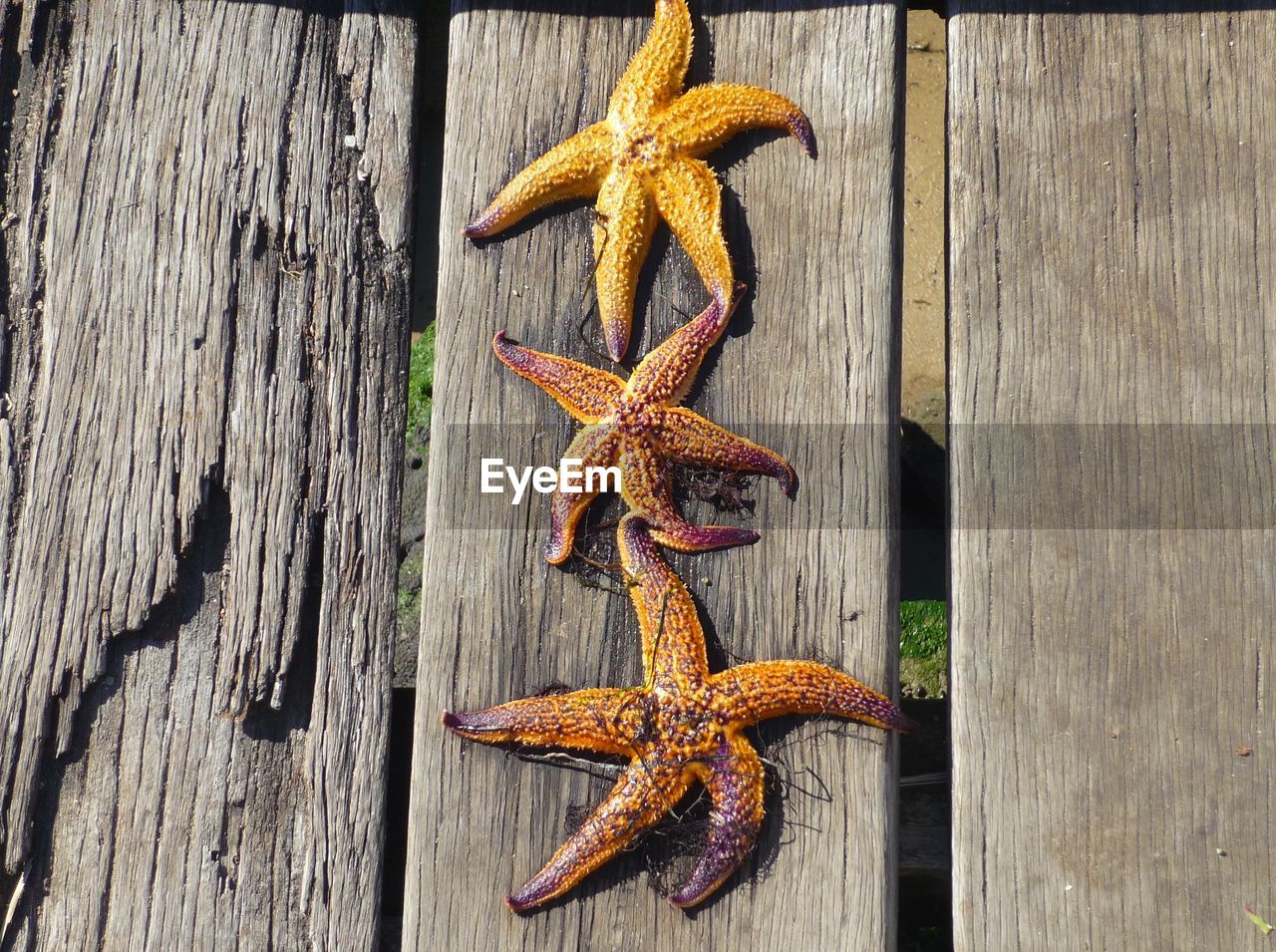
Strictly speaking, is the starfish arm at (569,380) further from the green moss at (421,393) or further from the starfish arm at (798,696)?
the green moss at (421,393)

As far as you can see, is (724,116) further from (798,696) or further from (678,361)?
(798,696)

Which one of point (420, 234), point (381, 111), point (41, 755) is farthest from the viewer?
point (420, 234)

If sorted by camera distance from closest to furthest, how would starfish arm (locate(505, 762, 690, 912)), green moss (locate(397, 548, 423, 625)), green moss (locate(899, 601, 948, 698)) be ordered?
starfish arm (locate(505, 762, 690, 912))
green moss (locate(899, 601, 948, 698))
green moss (locate(397, 548, 423, 625))

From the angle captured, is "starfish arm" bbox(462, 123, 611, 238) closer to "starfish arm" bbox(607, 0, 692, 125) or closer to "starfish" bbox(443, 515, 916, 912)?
"starfish arm" bbox(607, 0, 692, 125)

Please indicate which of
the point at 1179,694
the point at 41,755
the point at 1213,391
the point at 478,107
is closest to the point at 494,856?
the point at 41,755

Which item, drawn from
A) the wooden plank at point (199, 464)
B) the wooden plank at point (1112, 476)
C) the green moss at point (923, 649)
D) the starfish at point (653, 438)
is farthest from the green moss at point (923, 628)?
the wooden plank at point (199, 464)

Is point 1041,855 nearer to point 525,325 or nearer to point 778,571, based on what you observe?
point 778,571

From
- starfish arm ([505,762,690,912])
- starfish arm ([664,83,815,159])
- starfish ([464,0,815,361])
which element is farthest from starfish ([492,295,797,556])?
starfish arm ([505,762,690,912])
